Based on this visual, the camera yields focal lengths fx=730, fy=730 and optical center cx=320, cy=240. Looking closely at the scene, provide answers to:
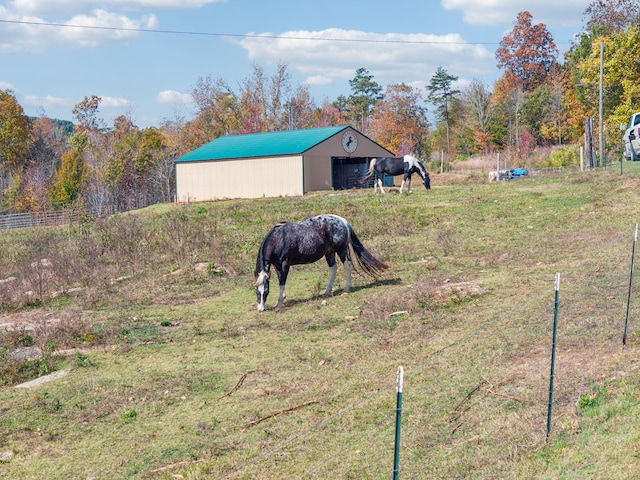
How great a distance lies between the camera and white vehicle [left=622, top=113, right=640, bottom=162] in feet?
102

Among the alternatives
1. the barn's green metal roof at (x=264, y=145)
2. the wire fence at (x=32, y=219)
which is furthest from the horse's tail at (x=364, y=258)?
the wire fence at (x=32, y=219)

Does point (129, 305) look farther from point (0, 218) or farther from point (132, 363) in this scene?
point (0, 218)

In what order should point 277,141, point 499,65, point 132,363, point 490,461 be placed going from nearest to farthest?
point 490,461 → point 132,363 → point 277,141 → point 499,65

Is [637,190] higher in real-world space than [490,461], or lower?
higher

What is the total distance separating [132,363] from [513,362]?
7.07m

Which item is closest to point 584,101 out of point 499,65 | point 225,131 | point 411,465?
point 499,65

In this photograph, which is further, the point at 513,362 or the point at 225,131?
the point at 225,131

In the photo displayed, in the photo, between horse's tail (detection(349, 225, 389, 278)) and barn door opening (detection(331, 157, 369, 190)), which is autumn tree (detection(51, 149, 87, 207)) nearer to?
barn door opening (detection(331, 157, 369, 190))

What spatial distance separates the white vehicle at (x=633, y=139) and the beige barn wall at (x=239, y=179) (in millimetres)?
19216

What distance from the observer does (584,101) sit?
177ft

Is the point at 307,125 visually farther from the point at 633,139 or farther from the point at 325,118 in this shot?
the point at 633,139

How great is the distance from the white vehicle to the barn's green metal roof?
19229 millimetres

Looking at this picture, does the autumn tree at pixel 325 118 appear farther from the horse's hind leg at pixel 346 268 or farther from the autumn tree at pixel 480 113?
the horse's hind leg at pixel 346 268

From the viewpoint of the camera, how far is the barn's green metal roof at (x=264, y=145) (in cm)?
4628
